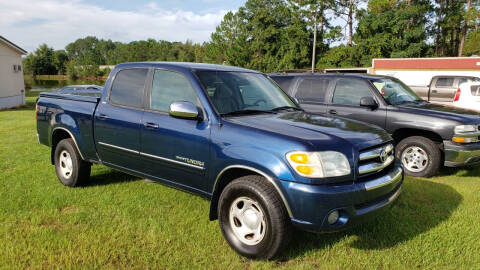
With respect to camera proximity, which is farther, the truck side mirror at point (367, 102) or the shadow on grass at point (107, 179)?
the truck side mirror at point (367, 102)

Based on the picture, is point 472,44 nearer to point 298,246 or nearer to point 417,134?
A: point 417,134

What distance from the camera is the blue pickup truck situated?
2.98 meters

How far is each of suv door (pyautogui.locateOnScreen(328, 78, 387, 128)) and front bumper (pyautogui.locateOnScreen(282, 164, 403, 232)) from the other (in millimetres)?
3680

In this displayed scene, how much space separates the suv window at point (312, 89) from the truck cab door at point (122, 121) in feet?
12.7

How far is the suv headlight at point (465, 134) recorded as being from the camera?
5.76 meters

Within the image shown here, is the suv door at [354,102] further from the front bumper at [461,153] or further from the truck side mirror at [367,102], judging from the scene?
the front bumper at [461,153]

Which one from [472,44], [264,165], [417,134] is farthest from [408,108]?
[472,44]

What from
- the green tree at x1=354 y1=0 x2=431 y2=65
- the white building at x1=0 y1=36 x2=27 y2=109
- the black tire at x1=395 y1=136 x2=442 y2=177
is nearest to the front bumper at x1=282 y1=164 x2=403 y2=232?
the black tire at x1=395 y1=136 x2=442 y2=177

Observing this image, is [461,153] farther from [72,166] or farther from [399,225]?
[72,166]

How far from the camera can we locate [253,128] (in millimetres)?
3309

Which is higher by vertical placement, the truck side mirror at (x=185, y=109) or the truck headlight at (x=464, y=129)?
the truck side mirror at (x=185, y=109)

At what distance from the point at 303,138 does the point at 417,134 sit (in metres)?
4.20

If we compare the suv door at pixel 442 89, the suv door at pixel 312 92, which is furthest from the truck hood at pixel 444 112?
the suv door at pixel 442 89

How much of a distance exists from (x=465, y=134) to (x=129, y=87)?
5.15 m
